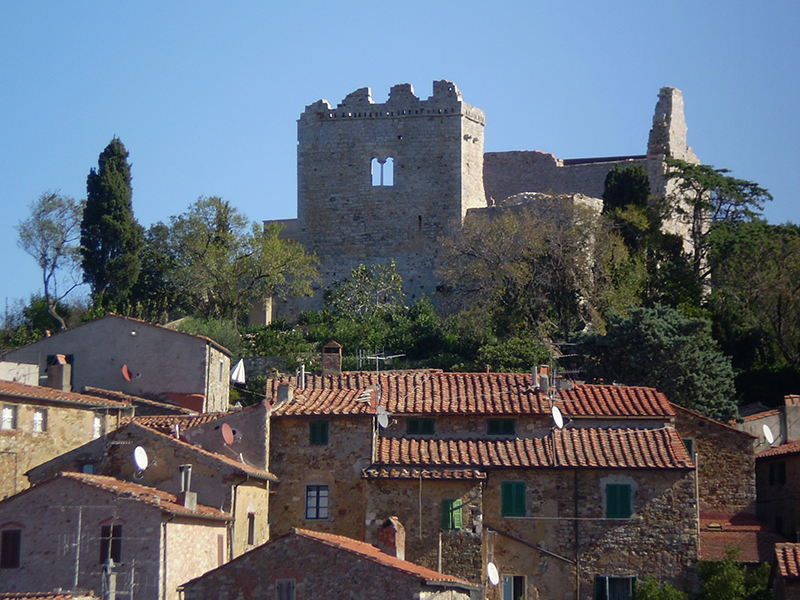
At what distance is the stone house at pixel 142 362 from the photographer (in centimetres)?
3816

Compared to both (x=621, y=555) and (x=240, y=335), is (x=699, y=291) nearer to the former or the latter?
(x=240, y=335)

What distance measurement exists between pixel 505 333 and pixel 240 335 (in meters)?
9.31

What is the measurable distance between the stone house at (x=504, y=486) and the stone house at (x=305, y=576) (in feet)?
17.9

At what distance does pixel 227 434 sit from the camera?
31.9 meters

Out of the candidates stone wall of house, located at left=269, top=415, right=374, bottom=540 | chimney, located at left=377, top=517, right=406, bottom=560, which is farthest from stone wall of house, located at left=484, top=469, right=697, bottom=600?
stone wall of house, located at left=269, top=415, right=374, bottom=540

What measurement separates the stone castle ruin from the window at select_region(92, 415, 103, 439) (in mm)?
20474

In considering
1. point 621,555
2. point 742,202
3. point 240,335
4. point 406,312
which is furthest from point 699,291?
point 621,555

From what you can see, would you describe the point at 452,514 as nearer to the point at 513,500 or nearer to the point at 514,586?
the point at 513,500

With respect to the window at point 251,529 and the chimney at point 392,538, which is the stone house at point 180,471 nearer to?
the window at point 251,529

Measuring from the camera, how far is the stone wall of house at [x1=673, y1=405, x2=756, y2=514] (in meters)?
36.2

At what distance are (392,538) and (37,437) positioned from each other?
9.11m

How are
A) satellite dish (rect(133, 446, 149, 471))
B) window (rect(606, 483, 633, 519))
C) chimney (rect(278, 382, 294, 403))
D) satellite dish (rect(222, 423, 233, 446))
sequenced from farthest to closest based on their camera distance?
chimney (rect(278, 382, 294, 403)) < window (rect(606, 483, 633, 519)) < satellite dish (rect(222, 423, 233, 446)) < satellite dish (rect(133, 446, 149, 471))

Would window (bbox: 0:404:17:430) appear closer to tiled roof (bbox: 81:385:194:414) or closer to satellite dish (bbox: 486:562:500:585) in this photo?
tiled roof (bbox: 81:385:194:414)

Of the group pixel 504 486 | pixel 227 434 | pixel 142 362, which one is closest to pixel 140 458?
pixel 227 434
